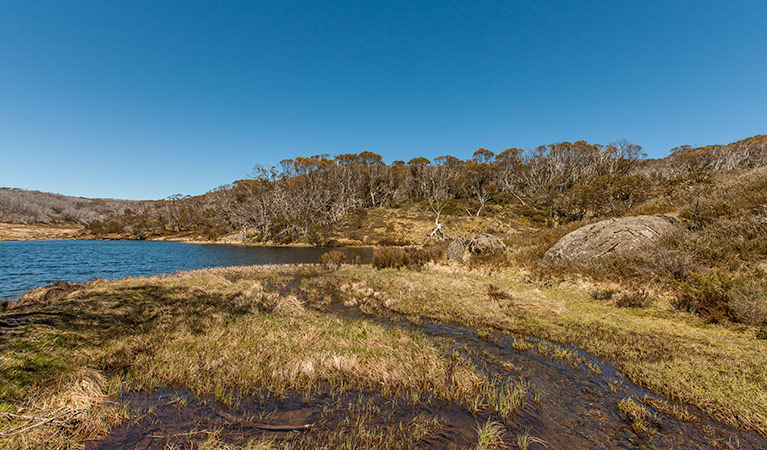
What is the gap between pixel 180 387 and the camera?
17.7ft

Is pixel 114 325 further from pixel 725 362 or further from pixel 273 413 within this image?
pixel 725 362

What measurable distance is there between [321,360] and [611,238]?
15212 millimetres

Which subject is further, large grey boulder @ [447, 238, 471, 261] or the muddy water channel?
large grey boulder @ [447, 238, 471, 261]

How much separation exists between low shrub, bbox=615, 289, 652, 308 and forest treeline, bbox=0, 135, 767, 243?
34234 millimetres

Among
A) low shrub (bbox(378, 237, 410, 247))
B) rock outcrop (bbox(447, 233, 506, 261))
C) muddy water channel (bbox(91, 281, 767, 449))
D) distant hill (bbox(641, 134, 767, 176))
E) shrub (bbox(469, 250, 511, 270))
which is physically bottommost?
low shrub (bbox(378, 237, 410, 247))

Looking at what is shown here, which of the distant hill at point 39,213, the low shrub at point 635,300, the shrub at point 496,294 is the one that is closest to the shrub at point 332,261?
the shrub at point 496,294

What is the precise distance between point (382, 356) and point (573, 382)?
3.97 meters

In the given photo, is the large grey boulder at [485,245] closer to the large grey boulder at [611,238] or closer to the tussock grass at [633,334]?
the large grey boulder at [611,238]

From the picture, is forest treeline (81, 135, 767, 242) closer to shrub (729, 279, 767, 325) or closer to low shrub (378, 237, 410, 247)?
low shrub (378, 237, 410, 247)

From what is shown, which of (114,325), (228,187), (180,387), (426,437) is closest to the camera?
(426,437)

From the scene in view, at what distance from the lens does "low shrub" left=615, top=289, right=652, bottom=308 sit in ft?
32.7

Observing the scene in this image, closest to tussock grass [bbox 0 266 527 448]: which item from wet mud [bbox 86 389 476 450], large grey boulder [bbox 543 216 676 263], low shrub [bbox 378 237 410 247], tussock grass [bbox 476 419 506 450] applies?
wet mud [bbox 86 389 476 450]

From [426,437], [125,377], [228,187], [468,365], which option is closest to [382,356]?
[468,365]

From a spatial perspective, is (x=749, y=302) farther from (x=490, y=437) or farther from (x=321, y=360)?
(x=321, y=360)
